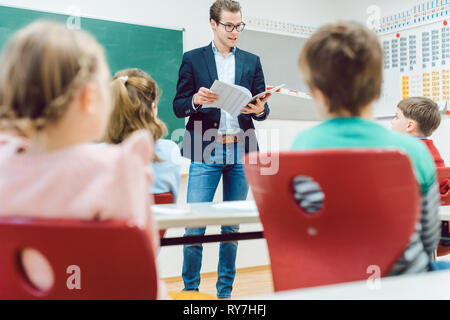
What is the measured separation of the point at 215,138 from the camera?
2.54 metres

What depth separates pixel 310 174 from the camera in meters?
0.79

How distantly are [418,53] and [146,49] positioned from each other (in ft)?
7.75

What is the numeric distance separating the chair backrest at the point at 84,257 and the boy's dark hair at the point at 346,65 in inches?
22.6

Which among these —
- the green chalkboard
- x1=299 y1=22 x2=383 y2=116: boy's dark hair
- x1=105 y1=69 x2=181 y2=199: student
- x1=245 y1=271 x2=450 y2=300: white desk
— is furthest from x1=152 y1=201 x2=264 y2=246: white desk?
the green chalkboard

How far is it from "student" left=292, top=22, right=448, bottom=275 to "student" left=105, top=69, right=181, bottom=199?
0.66 meters

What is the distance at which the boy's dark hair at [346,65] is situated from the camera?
0.97 m

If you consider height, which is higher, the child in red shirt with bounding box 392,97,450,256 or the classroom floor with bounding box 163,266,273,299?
the child in red shirt with bounding box 392,97,450,256

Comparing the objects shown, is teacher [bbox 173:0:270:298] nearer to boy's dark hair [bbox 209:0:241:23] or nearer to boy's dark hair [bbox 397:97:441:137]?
boy's dark hair [bbox 209:0:241:23]

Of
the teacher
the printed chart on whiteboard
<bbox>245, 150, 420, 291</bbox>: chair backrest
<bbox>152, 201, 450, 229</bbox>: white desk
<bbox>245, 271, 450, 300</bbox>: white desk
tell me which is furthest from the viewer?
the printed chart on whiteboard

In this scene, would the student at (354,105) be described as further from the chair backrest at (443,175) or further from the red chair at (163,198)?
the chair backrest at (443,175)

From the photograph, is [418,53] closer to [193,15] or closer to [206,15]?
[206,15]

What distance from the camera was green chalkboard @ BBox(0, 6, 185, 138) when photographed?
328 centimetres

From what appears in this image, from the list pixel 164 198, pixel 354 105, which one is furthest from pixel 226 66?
pixel 354 105

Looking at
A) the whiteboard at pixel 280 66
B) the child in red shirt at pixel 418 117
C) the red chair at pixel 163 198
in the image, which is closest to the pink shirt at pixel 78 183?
the red chair at pixel 163 198
